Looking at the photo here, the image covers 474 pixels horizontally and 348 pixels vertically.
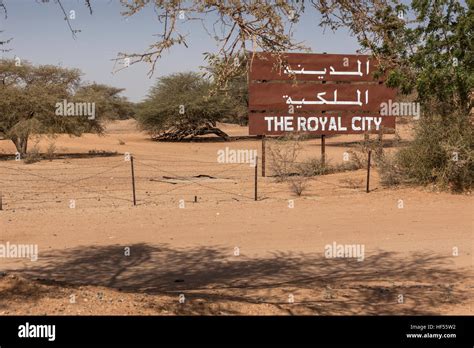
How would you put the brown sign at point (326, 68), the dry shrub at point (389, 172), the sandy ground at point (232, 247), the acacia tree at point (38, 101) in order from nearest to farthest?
the sandy ground at point (232, 247)
the dry shrub at point (389, 172)
the brown sign at point (326, 68)
the acacia tree at point (38, 101)

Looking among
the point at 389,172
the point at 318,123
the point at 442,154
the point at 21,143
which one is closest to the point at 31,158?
the point at 21,143

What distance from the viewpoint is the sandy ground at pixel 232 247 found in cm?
683

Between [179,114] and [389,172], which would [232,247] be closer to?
[389,172]

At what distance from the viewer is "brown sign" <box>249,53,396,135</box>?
1933 cm

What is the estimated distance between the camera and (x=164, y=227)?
12156 millimetres

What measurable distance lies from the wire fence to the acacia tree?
8.23 feet

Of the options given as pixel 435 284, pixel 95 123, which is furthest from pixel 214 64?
pixel 95 123

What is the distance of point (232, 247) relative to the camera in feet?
34.4

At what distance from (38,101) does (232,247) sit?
66.3 feet

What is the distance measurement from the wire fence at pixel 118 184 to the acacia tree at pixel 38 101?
2509 mm

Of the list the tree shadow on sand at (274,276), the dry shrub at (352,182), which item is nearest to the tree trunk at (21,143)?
the dry shrub at (352,182)

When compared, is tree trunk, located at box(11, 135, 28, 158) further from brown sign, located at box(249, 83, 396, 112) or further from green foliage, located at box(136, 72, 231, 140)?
green foliage, located at box(136, 72, 231, 140)

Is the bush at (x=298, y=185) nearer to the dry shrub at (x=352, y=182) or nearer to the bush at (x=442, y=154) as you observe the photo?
the dry shrub at (x=352, y=182)

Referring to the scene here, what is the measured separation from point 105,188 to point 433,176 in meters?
9.07
